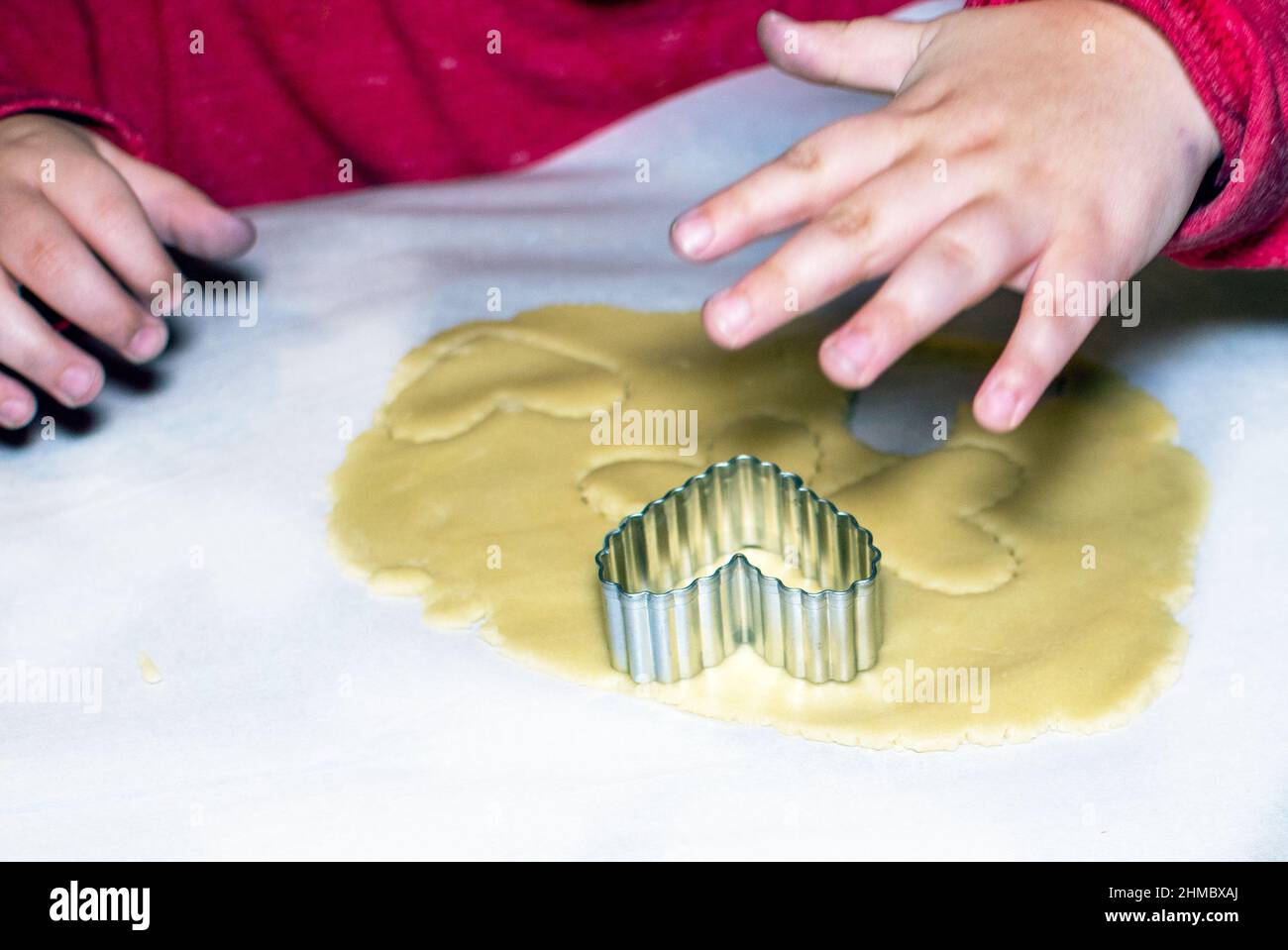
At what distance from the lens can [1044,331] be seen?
2.07ft

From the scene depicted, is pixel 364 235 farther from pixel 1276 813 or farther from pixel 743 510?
pixel 1276 813

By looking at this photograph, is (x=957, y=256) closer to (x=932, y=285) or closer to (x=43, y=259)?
(x=932, y=285)

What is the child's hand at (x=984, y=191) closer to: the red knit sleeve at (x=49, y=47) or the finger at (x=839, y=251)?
the finger at (x=839, y=251)

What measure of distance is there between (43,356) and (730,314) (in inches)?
17.9

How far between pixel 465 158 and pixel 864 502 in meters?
0.59

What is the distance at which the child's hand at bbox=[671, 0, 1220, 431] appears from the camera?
2.02 feet

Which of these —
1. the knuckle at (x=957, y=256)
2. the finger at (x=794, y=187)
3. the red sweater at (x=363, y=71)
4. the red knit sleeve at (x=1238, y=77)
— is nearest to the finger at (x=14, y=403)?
the red sweater at (x=363, y=71)

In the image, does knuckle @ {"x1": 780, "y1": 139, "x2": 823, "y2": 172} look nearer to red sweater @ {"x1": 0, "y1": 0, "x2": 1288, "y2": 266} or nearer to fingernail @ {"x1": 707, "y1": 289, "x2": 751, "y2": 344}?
fingernail @ {"x1": 707, "y1": 289, "x2": 751, "y2": 344}

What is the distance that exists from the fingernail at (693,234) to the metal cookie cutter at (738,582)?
138mm

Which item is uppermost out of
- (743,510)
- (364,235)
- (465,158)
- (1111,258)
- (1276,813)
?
(465,158)

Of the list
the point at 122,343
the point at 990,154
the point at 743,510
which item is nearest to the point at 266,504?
the point at 122,343

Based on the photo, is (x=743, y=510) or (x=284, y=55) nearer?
(x=743, y=510)

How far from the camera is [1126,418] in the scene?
813 millimetres

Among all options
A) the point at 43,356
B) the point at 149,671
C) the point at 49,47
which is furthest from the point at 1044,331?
the point at 49,47
